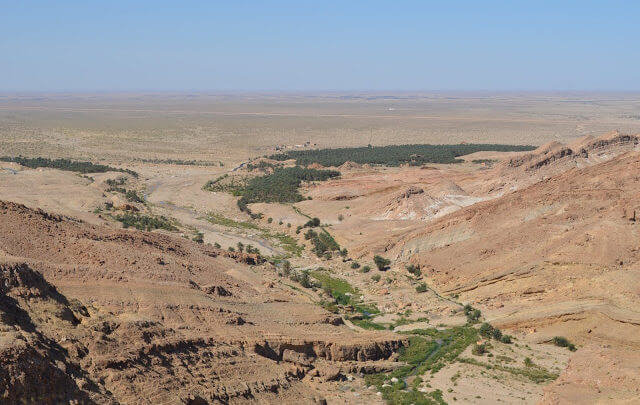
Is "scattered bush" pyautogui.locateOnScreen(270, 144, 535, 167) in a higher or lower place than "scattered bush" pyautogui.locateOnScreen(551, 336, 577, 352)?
higher

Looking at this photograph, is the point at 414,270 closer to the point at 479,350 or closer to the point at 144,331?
the point at 479,350

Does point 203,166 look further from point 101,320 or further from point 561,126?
point 561,126

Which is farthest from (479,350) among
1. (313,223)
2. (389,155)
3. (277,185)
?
(389,155)

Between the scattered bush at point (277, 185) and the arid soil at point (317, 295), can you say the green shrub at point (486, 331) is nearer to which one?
the arid soil at point (317, 295)

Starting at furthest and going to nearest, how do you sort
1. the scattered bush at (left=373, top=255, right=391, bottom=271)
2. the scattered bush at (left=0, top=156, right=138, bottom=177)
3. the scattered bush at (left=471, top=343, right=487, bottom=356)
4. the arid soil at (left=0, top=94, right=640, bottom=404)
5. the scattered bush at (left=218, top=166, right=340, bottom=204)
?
the scattered bush at (left=0, top=156, right=138, bottom=177) < the scattered bush at (left=218, top=166, right=340, bottom=204) < the scattered bush at (left=373, top=255, right=391, bottom=271) < the scattered bush at (left=471, top=343, right=487, bottom=356) < the arid soil at (left=0, top=94, right=640, bottom=404)

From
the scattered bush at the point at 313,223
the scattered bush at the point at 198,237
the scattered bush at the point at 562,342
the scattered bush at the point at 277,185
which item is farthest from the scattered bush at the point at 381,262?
the scattered bush at the point at 277,185

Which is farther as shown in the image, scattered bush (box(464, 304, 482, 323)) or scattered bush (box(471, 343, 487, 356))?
scattered bush (box(464, 304, 482, 323))

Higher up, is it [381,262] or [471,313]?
[381,262]

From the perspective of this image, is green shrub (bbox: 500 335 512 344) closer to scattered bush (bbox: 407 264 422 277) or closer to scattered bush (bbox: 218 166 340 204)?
scattered bush (bbox: 407 264 422 277)

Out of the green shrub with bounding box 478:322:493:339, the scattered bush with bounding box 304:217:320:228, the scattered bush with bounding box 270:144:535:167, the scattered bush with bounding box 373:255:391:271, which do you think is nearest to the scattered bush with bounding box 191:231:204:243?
the scattered bush with bounding box 304:217:320:228

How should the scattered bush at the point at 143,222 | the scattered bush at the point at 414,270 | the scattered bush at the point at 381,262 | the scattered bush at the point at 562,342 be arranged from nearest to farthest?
the scattered bush at the point at 562,342, the scattered bush at the point at 414,270, the scattered bush at the point at 381,262, the scattered bush at the point at 143,222

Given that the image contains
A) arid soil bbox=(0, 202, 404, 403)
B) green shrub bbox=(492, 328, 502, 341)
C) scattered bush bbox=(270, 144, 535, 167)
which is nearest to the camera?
arid soil bbox=(0, 202, 404, 403)
